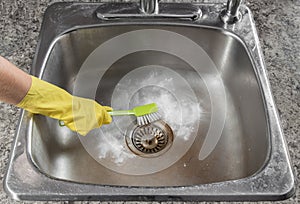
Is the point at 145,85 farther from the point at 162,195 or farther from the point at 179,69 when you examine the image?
the point at 162,195

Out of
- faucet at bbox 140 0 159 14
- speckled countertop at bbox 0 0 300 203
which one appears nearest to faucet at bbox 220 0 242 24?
speckled countertop at bbox 0 0 300 203

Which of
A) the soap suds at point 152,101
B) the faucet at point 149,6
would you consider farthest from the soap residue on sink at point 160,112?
the faucet at point 149,6

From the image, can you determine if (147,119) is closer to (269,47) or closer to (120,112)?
(120,112)

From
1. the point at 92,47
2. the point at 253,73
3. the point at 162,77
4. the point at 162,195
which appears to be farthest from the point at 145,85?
the point at 162,195

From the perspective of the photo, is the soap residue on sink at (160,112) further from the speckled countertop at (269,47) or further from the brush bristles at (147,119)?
the speckled countertop at (269,47)

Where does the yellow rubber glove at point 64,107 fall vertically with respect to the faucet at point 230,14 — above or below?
below

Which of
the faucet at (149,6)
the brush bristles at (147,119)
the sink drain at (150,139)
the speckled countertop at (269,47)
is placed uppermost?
the faucet at (149,6)

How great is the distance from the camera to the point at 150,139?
1017 mm

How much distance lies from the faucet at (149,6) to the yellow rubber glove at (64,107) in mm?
282

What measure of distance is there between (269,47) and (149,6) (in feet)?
1.07

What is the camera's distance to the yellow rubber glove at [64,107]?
81cm

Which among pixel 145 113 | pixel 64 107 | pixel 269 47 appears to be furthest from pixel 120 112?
pixel 269 47

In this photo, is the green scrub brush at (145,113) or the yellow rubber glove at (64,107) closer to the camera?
the yellow rubber glove at (64,107)

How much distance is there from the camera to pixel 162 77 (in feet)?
3.63
